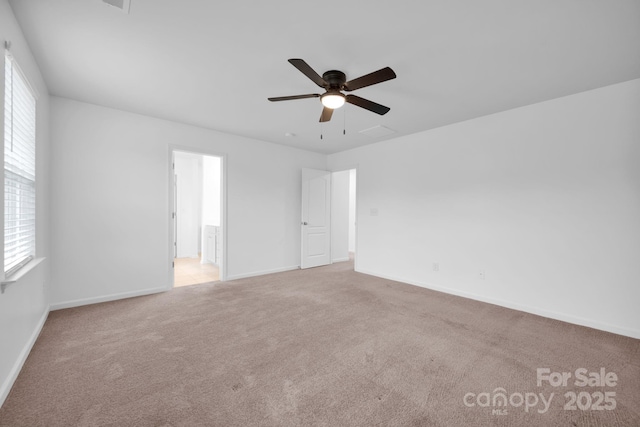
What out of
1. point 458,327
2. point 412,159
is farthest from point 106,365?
point 412,159

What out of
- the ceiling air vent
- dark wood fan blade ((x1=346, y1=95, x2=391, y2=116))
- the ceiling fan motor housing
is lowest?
dark wood fan blade ((x1=346, y1=95, x2=391, y2=116))

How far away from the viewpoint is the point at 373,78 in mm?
2027

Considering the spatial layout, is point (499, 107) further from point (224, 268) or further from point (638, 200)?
point (224, 268)

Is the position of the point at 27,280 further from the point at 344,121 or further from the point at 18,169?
the point at 344,121

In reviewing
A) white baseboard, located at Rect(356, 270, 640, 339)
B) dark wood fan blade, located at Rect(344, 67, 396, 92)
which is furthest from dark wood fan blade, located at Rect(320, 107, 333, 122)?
white baseboard, located at Rect(356, 270, 640, 339)

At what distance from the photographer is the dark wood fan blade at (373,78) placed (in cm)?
192

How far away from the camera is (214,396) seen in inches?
67.5

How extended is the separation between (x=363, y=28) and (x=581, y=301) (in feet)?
12.0

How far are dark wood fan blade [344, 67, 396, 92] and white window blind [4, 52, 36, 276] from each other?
2.48 m

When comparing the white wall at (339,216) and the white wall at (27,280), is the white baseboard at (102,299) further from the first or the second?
the white wall at (339,216)

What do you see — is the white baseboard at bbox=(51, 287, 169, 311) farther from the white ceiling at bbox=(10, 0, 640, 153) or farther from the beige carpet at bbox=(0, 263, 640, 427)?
the white ceiling at bbox=(10, 0, 640, 153)

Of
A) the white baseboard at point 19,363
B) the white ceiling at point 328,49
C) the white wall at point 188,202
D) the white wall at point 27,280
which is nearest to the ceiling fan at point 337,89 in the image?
the white ceiling at point 328,49

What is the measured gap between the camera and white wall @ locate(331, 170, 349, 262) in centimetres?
640

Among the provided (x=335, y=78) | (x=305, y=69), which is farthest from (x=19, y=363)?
(x=335, y=78)
